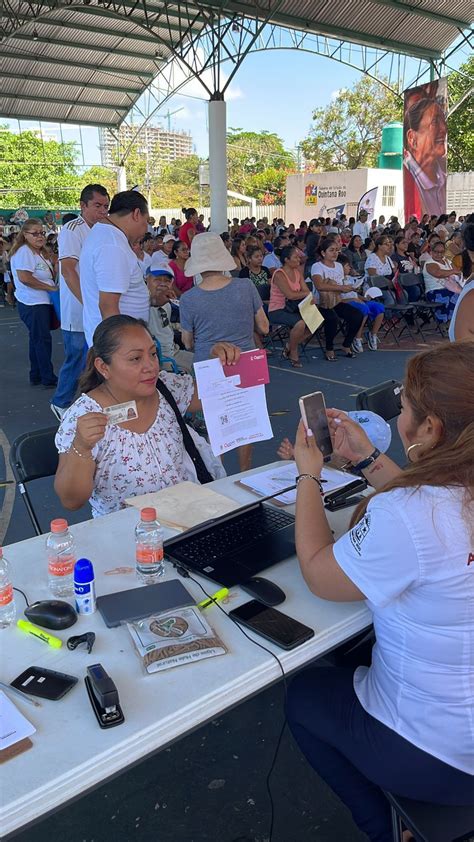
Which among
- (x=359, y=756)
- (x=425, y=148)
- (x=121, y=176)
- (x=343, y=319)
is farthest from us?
(x=121, y=176)

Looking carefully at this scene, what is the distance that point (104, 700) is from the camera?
1140 millimetres

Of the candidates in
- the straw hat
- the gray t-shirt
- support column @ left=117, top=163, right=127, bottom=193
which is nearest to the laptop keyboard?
the gray t-shirt

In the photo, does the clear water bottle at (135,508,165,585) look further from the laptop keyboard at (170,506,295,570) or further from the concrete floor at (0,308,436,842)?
the concrete floor at (0,308,436,842)

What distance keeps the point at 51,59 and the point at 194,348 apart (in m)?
22.8

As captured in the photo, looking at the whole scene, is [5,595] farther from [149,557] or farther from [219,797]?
[219,797]

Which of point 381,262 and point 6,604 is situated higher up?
point 381,262

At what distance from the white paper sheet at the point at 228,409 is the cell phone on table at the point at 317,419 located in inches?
22.7

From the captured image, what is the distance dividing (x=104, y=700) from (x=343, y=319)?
7430 millimetres

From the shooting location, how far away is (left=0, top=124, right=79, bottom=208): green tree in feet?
123

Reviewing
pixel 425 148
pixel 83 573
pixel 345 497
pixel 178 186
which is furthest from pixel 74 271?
pixel 178 186

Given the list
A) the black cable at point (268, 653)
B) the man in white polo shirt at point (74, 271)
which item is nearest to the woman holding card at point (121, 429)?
the black cable at point (268, 653)

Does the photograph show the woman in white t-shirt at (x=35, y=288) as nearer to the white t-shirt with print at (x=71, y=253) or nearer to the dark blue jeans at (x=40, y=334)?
the dark blue jeans at (x=40, y=334)

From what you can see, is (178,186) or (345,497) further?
(178,186)

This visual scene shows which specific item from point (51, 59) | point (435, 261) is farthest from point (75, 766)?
point (51, 59)
